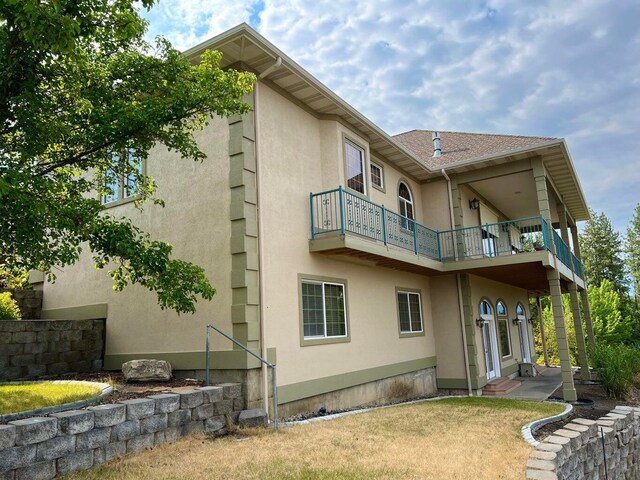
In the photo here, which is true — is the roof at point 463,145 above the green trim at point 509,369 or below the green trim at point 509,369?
above

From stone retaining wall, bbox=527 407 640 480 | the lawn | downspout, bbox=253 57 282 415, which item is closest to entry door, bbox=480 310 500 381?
stone retaining wall, bbox=527 407 640 480

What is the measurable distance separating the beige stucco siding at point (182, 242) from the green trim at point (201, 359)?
0.10m

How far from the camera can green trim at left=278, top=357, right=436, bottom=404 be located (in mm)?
8463

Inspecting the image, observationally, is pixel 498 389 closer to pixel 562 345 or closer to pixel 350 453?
pixel 562 345

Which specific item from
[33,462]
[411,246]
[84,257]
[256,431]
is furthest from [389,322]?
[33,462]

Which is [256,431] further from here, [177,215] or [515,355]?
[515,355]

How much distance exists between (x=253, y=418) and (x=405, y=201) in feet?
29.4

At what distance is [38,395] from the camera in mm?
5973

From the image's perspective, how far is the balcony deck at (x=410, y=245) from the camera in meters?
9.68

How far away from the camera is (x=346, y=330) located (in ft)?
33.8

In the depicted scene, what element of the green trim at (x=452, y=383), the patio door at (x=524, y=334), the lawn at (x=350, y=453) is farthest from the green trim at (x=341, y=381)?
the patio door at (x=524, y=334)

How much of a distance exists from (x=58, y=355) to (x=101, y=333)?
1042 millimetres

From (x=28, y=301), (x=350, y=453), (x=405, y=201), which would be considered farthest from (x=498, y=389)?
(x=28, y=301)

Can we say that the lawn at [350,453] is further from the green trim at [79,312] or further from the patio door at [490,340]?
the patio door at [490,340]
